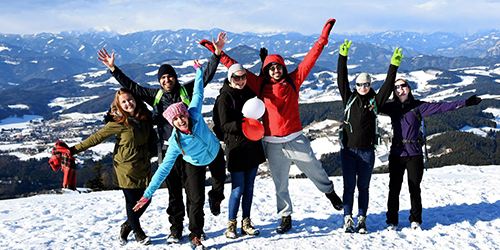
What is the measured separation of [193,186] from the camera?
5.33 metres

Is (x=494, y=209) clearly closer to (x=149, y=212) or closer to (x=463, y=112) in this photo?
(x=149, y=212)

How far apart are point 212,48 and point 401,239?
5.02m

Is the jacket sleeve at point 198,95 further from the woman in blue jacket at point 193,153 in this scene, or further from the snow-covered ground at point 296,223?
the snow-covered ground at point 296,223

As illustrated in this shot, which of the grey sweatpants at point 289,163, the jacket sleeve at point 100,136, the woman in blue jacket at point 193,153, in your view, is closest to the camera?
the woman in blue jacket at point 193,153

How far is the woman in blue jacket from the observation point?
5.02 meters

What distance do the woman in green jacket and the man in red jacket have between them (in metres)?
1.83

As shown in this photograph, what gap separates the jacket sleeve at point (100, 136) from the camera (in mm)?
5184

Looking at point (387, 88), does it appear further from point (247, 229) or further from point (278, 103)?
point (247, 229)

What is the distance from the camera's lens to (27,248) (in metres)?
5.84

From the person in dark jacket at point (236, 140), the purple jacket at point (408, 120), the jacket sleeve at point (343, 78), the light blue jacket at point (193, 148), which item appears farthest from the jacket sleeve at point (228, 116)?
the purple jacket at point (408, 120)

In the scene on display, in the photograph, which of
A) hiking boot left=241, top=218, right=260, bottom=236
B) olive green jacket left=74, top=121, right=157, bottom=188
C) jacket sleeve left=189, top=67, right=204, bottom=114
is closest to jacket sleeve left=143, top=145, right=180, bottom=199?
olive green jacket left=74, top=121, right=157, bottom=188

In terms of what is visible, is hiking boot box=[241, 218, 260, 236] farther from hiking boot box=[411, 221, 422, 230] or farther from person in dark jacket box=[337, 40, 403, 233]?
hiking boot box=[411, 221, 422, 230]

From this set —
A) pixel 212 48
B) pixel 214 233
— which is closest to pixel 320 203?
pixel 214 233

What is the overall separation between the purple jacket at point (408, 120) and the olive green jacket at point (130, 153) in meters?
4.35
